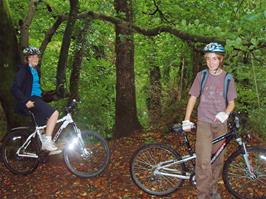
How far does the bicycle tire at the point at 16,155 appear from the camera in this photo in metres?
8.57

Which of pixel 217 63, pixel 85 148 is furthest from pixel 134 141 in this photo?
pixel 217 63

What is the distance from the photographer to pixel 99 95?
1666 cm

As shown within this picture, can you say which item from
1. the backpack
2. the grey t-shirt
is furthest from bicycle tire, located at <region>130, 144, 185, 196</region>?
the backpack

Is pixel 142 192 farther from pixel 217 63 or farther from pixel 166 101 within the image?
pixel 166 101

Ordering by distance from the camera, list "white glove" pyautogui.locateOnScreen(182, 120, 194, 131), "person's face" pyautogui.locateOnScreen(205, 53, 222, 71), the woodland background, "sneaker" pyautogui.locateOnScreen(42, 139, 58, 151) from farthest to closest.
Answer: "sneaker" pyautogui.locateOnScreen(42, 139, 58, 151)
the woodland background
"white glove" pyautogui.locateOnScreen(182, 120, 194, 131)
"person's face" pyautogui.locateOnScreen(205, 53, 222, 71)

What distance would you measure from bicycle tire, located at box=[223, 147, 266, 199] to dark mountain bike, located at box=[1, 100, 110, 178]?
2.41 metres

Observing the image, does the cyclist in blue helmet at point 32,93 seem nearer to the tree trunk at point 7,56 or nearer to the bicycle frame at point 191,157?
the tree trunk at point 7,56

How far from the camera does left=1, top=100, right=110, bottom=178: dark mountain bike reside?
807 cm

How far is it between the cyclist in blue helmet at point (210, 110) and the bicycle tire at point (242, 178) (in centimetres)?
30

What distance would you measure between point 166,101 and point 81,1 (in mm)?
5049

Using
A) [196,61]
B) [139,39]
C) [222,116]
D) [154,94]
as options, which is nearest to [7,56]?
[222,116]

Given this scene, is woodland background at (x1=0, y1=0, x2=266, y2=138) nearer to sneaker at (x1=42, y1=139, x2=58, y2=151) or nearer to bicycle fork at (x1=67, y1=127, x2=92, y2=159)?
sneaker at (x1=42, y1=139, x2=58, y2=151)

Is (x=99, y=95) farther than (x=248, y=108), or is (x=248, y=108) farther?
(x=99, y=95)

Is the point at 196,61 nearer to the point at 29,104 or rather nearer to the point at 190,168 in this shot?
the point at 190,168
